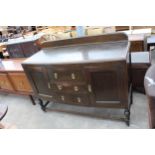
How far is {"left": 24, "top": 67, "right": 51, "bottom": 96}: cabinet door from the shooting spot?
72.6 inches

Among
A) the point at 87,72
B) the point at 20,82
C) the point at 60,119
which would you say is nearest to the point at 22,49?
the point at 20,82

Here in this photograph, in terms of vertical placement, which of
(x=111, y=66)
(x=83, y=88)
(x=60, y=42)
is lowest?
(x=83, y=88)

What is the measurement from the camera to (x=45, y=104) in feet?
7.78

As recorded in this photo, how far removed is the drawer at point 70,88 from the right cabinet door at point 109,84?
0.28 ft

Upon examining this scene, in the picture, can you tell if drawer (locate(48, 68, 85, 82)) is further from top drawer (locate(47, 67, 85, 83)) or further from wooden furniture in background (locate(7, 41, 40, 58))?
wooden furniture in background (locate(7, 41, 40, 58))

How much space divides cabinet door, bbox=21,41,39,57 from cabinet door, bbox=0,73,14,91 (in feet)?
2.53

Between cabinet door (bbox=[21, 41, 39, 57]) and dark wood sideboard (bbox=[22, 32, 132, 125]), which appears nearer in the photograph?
dark wood sideboard (bbox=[22, 32, 132, 125])

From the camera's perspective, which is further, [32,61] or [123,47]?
[32,61]

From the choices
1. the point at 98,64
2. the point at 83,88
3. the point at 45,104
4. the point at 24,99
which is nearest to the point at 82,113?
the point at 83,88

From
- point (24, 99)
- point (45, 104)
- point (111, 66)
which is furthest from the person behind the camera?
point (24, 99)

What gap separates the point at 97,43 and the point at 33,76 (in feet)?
2.69

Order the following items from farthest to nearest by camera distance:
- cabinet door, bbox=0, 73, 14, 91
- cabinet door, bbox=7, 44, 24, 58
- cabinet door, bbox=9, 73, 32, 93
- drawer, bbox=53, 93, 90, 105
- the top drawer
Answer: cabinet door, bbox=7, 44, 24, 58 < cabinet door, bbox=0, 73, 14, 91 < cabinet door, bbox=9, 73, 32, 93 < drawer, bbox=53, 93, 90, 105 < the top drawer

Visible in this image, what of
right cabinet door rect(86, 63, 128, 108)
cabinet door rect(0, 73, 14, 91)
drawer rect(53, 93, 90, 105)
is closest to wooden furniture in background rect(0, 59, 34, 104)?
cabinet door rect(0, 73, 14, 91)

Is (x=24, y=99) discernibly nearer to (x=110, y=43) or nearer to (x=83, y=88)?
(x=83, y=88)
